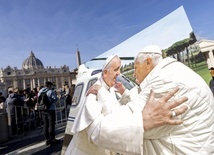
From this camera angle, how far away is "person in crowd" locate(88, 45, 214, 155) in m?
0.97

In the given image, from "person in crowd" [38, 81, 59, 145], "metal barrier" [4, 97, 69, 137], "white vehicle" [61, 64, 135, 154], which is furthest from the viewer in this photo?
"metal barrier" [4, 97, 69, 137]

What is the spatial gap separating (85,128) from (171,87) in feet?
1.66

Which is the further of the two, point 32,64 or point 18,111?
point 32,64

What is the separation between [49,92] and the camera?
12.0 feet

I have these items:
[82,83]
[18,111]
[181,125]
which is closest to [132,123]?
[181,125]

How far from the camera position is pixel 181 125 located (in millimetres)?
969

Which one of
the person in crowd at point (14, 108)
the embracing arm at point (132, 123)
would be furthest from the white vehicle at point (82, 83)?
the person in crowd at point (14, 108)

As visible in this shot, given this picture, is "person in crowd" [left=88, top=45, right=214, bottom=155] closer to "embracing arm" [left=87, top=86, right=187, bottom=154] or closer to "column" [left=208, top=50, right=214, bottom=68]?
"embracing arm" [left=87, top=86, right=187, bottom=154]

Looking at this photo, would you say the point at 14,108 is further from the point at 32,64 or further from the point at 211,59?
the point at 211,59

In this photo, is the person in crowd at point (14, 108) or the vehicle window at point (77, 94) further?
the person in crowd at point (14, 108)

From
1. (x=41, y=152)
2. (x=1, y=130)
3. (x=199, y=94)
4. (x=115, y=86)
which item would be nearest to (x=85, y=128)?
(x=115, y=86)

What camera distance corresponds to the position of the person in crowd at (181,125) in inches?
38.3

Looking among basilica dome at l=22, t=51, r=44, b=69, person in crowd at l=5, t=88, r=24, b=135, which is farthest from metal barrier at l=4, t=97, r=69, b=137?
basilica dome at l=22, t=51, r=44, b=69

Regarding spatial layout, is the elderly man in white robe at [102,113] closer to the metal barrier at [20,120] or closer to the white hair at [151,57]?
the white hair at [151,57]
